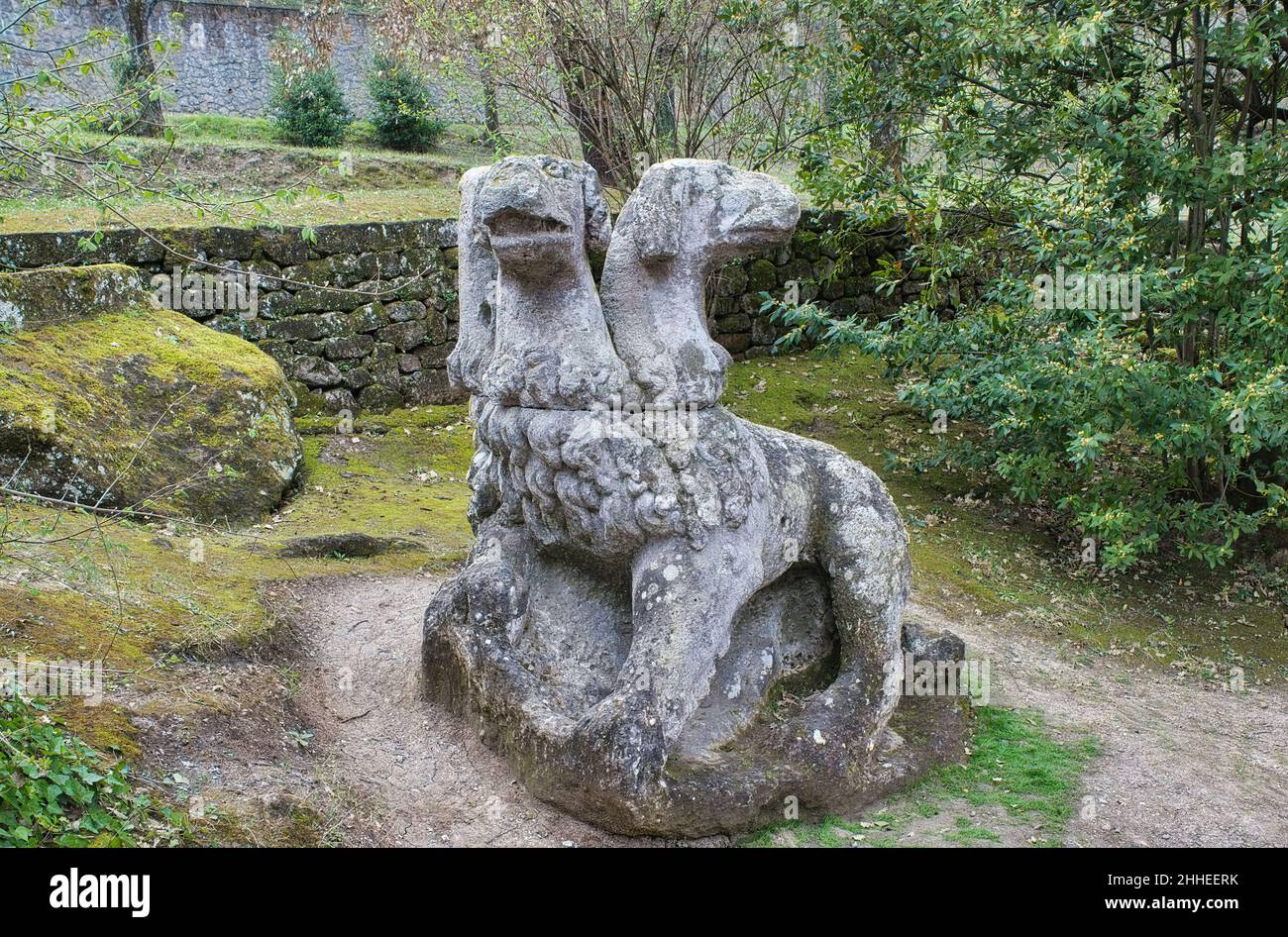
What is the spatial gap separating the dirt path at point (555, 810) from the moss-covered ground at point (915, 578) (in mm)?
218

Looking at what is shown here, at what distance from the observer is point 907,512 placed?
355 inches

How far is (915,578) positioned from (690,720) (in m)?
3.54

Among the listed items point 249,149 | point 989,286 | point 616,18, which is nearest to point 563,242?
point 989,286

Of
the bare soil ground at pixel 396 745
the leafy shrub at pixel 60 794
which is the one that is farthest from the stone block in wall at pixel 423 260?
the leafy shrub at pixel 60 794

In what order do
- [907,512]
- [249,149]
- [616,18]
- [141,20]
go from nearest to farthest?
[907,512], [616,18], [141,20], [249,149]

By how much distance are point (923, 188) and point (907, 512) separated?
7.90 feet

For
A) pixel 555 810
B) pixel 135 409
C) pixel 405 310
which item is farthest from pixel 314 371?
pixel 555 810

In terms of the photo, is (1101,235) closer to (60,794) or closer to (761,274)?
(761,274)

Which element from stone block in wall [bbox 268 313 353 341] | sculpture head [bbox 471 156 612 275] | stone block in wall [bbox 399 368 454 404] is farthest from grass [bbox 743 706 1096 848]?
stone block in wall [bbox 268 313 353 341]

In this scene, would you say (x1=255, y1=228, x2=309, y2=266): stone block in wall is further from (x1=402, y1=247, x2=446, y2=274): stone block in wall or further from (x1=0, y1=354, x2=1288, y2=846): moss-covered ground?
(x1=0, y1=354, x2=1288, y2=846): moss-covered ground

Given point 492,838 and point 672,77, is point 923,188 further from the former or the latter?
point 492,838

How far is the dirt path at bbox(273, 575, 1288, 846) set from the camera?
14.4ft

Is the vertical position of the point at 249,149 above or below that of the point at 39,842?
above

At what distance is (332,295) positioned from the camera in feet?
33.3
